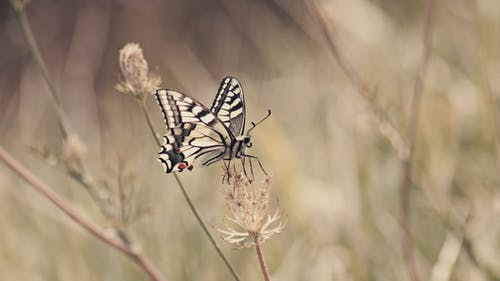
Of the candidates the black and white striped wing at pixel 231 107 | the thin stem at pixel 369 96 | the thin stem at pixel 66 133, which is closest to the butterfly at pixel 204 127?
the black and white striped wing at pixel 231 107

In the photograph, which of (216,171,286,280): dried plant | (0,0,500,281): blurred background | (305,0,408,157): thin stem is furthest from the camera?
(0,0,500,281): blurred background

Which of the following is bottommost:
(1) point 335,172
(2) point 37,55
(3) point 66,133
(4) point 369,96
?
(1) point 335,172

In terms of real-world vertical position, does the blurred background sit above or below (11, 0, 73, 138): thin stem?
below

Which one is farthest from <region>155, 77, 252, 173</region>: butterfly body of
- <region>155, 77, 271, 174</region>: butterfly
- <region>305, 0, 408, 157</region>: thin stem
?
<region>305, 0, 408, 157</region>: thin stem

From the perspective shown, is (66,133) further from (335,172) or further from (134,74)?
(335,172)

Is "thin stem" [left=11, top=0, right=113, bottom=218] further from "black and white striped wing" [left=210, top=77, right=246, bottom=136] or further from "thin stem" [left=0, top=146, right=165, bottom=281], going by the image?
"black and white striped wing" [left=210, top=77, right=246, bottom=136]

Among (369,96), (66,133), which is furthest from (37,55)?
(369,96)
